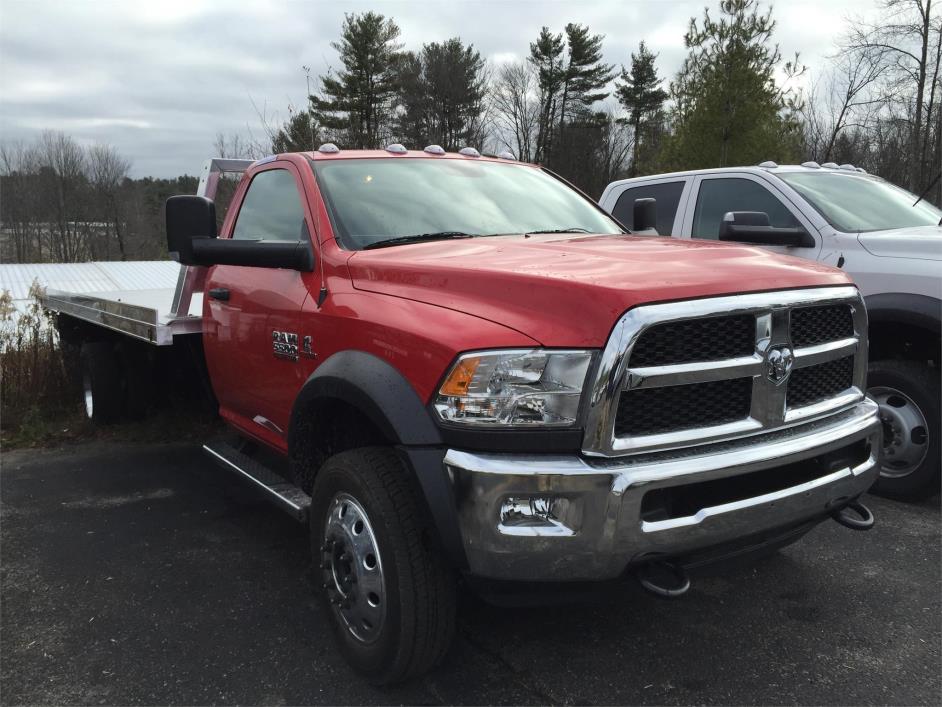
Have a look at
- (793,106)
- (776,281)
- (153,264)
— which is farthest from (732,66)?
(776,281)

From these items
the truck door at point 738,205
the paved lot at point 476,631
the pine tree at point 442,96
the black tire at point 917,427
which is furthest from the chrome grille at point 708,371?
the pine tree at point 442,96

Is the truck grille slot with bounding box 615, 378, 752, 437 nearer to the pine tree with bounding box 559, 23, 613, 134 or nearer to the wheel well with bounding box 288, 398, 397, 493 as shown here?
the wheel well with bounding box 288, 398, 397, 493

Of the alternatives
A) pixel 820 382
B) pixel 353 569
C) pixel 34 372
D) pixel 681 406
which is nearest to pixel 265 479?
pixel 353 569

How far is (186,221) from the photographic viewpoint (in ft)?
11.3

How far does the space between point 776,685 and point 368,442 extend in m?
1.72

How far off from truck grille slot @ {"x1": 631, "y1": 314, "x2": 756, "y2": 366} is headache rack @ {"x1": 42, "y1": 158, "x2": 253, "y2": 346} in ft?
10.7

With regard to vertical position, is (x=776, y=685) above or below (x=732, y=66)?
below

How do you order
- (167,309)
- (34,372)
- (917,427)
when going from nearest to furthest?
(917,427), (167,309), (34,372)

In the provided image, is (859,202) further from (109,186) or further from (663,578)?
(109,186)

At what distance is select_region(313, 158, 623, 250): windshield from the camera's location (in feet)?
10.6

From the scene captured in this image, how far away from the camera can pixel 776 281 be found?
2375mm

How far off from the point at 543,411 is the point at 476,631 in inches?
52.8

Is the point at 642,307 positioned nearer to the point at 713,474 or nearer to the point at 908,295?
the point at 713,474

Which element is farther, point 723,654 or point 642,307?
point 723,654
